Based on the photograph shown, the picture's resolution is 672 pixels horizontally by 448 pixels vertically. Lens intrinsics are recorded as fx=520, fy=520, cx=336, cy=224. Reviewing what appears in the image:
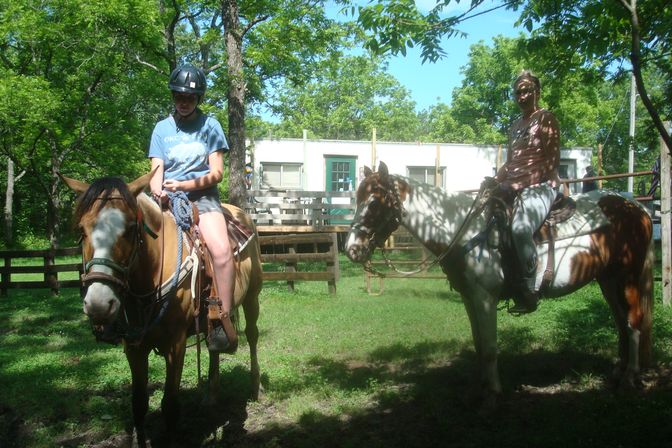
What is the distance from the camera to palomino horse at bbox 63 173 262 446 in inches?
116

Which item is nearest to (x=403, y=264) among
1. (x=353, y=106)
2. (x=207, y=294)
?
(x=207, y=294)

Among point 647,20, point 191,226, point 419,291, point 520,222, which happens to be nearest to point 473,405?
point 520,222

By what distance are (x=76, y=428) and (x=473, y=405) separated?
3.56 metres

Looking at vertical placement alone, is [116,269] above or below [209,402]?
above

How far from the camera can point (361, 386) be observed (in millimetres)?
5449

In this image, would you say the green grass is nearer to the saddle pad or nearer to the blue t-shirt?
the saddle pad

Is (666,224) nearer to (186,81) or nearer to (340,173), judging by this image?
(186,81)

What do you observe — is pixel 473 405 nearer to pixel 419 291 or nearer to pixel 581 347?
pixel 581 347

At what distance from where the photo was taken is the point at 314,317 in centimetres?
873

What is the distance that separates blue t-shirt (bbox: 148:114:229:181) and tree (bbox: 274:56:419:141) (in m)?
40.4

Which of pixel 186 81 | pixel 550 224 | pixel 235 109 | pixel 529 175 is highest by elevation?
pixel 235 109

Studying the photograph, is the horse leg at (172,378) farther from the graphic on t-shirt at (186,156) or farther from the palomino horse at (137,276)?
the graphic on t-shirt at (186,156)

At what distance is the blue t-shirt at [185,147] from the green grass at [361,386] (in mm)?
2226

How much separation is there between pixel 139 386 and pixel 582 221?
4272 millimetres
